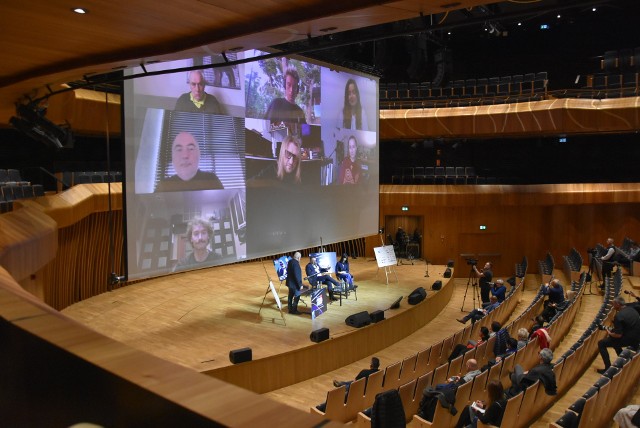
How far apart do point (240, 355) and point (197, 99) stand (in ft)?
11.8

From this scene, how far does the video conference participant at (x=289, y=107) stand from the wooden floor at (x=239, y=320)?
342 centimetres

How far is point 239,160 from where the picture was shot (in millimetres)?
8492

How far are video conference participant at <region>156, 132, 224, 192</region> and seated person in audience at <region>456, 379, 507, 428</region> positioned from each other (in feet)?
15.2

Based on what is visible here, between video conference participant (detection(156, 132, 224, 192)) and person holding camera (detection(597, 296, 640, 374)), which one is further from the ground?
video conference participant (detection(156, 132, 224, 192))

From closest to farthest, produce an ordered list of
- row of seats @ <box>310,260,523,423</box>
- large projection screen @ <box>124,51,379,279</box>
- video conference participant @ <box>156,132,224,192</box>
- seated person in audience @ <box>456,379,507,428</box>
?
1. seated person in audience @ <box>456,379,507,428</box>
2. row of seats @ <box>310,260,523,423</box>
3. large projection screen @ <box>124,51,379,279</box>
4. video conference participant @ <box>156,132,224,192</box>

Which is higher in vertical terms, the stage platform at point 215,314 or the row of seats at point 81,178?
the row of seats at point 81,178

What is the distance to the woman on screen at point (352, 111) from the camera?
11250 millimetres

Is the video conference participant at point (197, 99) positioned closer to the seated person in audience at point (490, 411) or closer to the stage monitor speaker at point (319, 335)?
the stage monitor speaker at point (319, 335)

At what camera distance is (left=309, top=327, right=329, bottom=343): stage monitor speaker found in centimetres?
815

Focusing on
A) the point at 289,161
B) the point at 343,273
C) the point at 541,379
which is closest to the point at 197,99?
the point at 289,161

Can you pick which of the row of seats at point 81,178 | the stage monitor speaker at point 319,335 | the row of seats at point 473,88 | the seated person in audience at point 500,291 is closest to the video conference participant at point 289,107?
the stage monitor speaker at point 319,335

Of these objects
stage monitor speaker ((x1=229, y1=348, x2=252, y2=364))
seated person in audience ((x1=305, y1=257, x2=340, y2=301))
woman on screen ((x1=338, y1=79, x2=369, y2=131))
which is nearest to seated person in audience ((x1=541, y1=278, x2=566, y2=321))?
seated person in audience ((x1=305, y1=257, x2=340, y2=301))

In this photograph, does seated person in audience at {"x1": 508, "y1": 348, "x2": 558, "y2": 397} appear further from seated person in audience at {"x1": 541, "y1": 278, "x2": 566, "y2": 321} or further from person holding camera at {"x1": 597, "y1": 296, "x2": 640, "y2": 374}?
seated person in audience at {"x1": 541, "y1": 278, "x2": 566, "y2": 321}

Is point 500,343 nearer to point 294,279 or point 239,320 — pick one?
point 294,279
